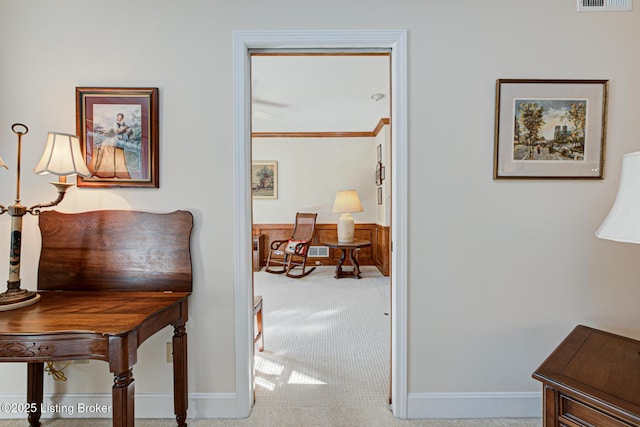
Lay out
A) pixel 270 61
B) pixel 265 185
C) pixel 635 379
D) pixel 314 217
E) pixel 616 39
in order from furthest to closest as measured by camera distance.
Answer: pixel 265 185, pixel 314 217, pixel 270 61, pixel 616 39, pixel 635 379

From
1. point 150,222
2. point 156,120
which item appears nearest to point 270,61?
point 156,120

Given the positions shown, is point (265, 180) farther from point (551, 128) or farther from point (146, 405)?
point (551, 128)

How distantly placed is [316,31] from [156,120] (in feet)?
3.37

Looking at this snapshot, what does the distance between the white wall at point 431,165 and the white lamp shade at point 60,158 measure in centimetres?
30

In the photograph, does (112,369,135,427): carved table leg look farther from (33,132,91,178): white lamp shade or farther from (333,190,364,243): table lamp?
(333,190,364,243): table lamp

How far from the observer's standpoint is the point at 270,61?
302 centimetres

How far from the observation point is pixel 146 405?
1.77 m

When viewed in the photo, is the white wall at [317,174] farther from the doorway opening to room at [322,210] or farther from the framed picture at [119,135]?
the framed picture at [119,135]

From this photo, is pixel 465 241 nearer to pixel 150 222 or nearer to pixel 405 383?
pixel 405 383

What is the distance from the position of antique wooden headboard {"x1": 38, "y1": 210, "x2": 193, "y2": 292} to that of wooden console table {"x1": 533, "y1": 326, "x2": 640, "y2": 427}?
1703mm

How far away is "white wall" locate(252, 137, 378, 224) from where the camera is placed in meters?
6.08

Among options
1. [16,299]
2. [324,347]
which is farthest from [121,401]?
[324,347]

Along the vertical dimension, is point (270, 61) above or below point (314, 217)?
above

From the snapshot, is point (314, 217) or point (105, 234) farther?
point (314, 217)
